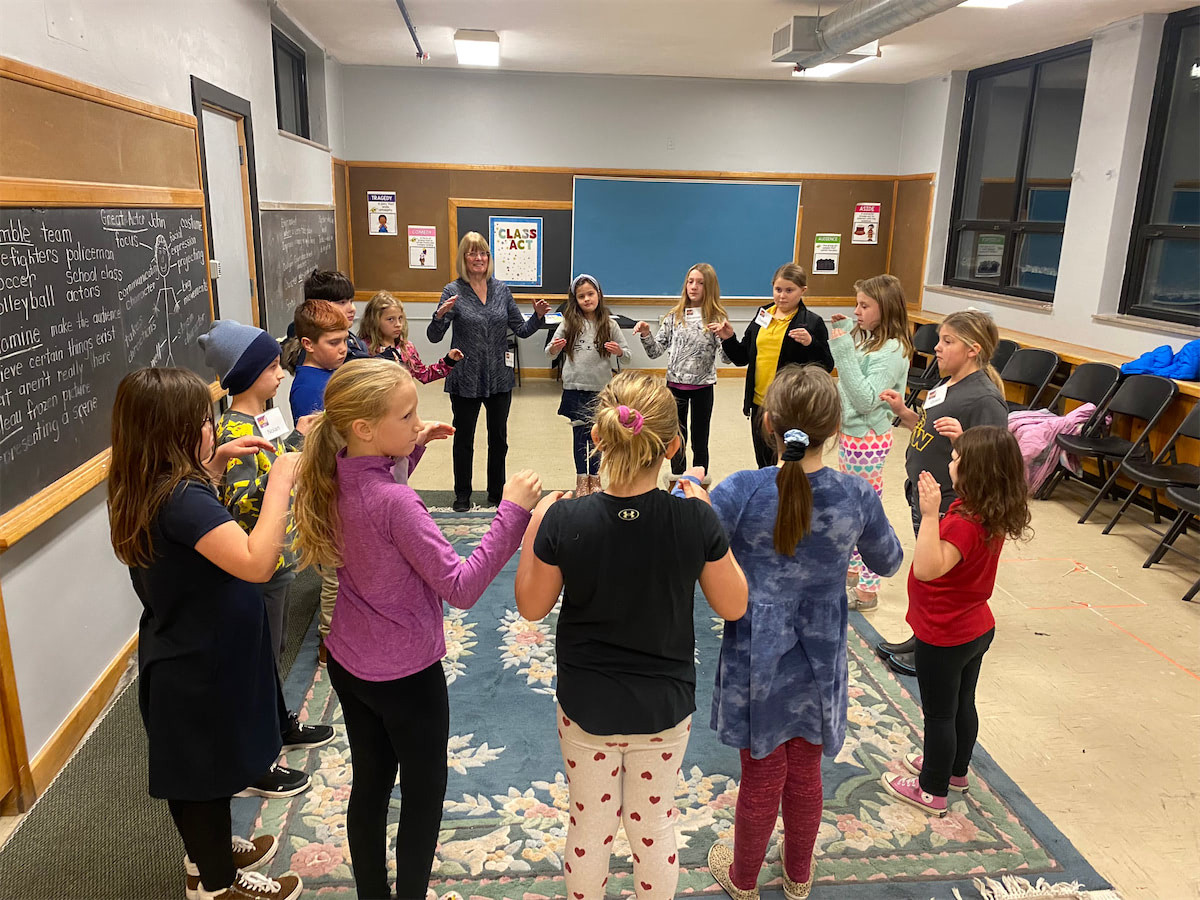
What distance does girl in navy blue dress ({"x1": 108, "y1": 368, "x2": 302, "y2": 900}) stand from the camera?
1.53m

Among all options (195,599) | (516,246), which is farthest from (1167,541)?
(516,246)

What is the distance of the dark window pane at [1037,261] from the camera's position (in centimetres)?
637

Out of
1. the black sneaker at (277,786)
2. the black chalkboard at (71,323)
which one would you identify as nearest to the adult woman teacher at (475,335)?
the black chalkboard at (71,323)

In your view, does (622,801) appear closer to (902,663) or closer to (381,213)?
(902,663)

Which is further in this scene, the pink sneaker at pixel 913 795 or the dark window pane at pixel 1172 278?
the dark window pane at pixel 1172 278

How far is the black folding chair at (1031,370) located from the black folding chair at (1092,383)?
30cm

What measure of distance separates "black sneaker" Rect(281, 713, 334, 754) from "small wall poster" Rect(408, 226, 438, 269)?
5900 mm

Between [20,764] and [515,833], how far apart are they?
1358 mm

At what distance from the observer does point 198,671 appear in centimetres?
163

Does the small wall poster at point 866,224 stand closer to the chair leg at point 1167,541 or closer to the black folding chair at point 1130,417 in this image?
the black folding chair at point 1130,417

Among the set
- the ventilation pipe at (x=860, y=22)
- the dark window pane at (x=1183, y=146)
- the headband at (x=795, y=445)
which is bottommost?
the headband at (x=795, y=445)

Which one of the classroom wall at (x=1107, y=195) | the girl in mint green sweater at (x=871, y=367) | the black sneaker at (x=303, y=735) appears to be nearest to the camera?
the black sneaker at (x=303, y=735)

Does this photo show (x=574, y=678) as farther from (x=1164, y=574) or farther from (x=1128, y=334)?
(x=1128, y=334)

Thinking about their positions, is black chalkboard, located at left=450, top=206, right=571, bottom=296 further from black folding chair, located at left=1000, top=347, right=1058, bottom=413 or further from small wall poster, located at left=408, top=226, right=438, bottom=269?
black folding chair, located at left=1000, top=347, right=1058, bottom=413
